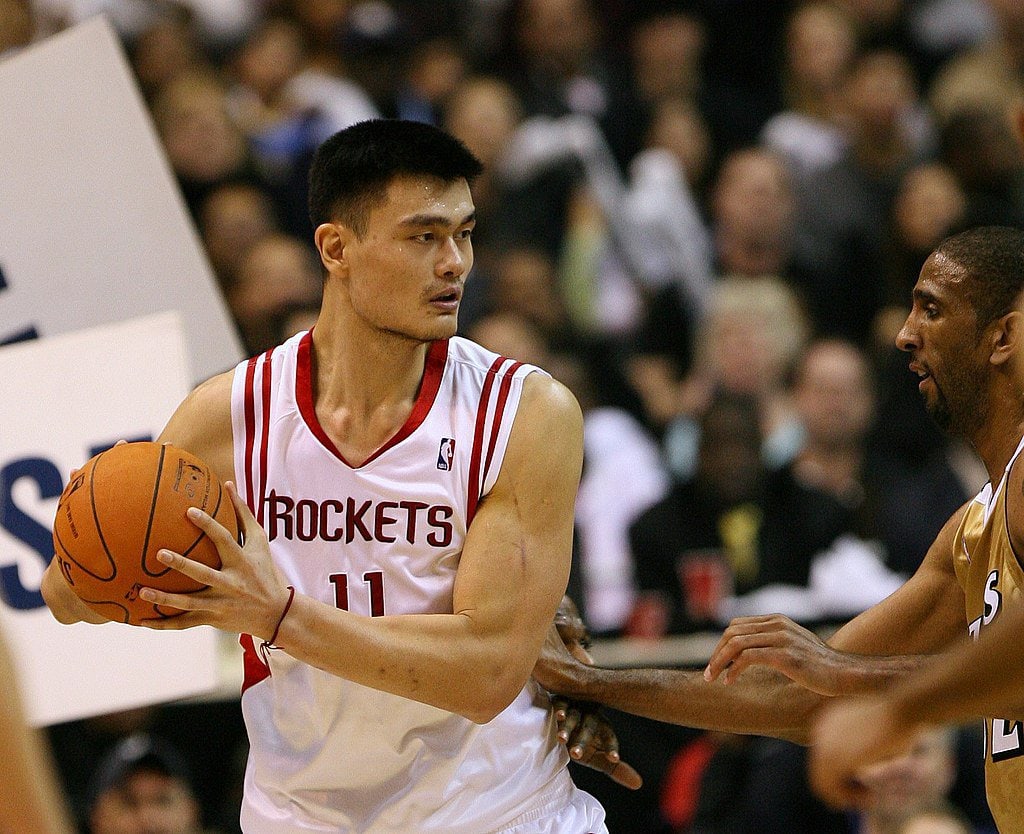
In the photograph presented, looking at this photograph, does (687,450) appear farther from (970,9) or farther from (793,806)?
(970,9)

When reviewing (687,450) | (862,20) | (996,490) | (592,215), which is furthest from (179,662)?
(862,20)

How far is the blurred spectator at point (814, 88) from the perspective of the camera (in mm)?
10405

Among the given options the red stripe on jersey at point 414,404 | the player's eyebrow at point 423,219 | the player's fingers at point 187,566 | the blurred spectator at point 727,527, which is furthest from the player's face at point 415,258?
the blurred spectator at point 727,527

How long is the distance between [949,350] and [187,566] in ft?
6.36

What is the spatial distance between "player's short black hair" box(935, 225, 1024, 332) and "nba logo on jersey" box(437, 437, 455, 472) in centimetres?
134

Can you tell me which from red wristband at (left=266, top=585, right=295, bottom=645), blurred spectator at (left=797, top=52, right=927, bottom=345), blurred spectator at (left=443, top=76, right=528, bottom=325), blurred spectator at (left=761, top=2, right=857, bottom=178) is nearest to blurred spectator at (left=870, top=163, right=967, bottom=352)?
blurred spectator at (left=797, top=52, right=927, bottom=345)

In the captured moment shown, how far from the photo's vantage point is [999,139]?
9.72 m

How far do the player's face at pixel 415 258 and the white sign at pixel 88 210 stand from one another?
3.32 feet

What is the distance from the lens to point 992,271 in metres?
4.25

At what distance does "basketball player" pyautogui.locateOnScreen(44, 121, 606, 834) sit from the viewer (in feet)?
13.8

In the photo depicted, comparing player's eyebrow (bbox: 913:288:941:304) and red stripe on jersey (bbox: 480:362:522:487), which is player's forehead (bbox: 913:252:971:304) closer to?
player's eyebrow (bbox: 913:288:941:304)

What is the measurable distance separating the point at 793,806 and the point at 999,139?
4.87 metres

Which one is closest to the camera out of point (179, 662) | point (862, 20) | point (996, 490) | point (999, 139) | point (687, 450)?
point (996, 490)

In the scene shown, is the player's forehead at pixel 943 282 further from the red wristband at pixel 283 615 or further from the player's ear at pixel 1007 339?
the red wristband at pixel 283 615
